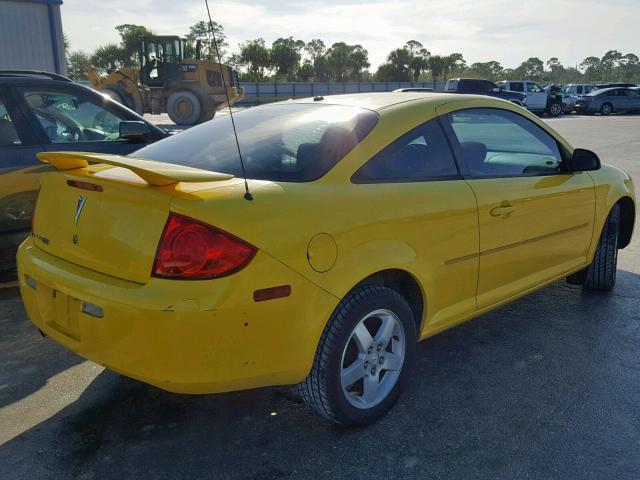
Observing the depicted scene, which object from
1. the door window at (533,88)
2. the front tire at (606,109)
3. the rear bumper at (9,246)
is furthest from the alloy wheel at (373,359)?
the front tire at (606,109)

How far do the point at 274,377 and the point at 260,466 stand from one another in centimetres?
40

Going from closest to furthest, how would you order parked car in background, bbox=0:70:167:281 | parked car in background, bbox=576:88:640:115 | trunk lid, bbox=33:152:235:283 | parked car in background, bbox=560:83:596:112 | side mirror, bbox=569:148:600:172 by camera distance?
1. trunk lid, bbox=33:152:235:283
2. side mirror, bbox=569:148:600:172
3. parked car in background, bbox=0:70:167:281
4. parked car in background, bbox=576:88:640:115
5. parked car in background, bbox=560:83:596:112

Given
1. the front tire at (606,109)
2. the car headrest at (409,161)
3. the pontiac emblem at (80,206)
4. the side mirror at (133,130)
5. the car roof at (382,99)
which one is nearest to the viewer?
the pontiac emblem at (80,206)

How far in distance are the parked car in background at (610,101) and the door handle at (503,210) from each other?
1362 inches

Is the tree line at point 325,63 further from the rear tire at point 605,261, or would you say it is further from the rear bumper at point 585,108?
the rear tire at point 605,261

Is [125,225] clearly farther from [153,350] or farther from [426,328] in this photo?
[426,328]

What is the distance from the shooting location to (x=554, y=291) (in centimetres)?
484

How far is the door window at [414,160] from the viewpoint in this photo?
9.34 ft

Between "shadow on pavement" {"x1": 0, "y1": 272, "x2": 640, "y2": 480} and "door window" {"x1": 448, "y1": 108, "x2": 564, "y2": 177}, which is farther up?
"door window" {"x1": 448, "y1": 108, "x2": 564, "y2": 177}

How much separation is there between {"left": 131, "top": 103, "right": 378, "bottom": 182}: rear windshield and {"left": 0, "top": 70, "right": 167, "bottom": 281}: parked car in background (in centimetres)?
155

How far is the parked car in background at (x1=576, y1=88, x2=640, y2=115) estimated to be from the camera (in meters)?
33.9

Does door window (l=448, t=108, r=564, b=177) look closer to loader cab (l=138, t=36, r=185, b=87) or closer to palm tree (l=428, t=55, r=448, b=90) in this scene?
loader cab (l=138, t=36, r=185, b=87)

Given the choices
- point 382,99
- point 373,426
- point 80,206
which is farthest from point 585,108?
point 80,206

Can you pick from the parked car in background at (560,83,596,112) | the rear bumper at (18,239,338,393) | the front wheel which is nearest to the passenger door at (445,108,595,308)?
the rear bumper at (18,239,338,393)
